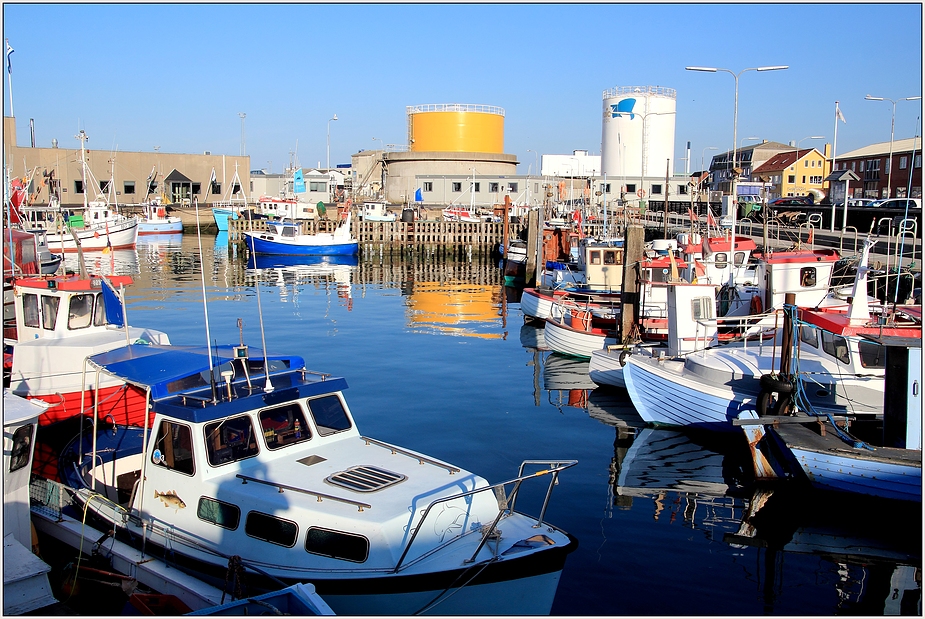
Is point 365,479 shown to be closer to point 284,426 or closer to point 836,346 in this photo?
point 284,426

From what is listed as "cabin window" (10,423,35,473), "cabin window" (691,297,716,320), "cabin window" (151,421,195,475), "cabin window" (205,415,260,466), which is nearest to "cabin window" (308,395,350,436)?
"cabin window" (205,415,260,466)

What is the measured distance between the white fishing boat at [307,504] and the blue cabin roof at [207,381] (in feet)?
0.07

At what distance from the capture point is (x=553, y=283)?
37.7m

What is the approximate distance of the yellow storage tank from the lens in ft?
262

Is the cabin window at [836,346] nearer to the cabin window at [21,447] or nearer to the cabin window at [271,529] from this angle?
the cabin window at [271,529]

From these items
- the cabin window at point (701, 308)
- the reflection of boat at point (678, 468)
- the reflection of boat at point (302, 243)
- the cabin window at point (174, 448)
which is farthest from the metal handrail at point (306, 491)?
the reflection of boat at point (302, 243)

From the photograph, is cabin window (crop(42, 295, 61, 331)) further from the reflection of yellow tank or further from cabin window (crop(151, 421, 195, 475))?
the reflection of yellow tank

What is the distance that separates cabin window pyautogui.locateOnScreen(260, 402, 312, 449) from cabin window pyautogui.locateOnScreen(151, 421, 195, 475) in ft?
3.19

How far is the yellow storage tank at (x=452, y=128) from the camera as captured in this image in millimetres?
79875

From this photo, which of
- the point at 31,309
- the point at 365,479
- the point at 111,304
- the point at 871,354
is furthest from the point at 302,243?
the point at 365,479

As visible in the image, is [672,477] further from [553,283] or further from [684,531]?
[553,283]

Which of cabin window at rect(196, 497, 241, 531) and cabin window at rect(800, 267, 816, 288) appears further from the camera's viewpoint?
cabin window at rect(800, 267, 816, 288)

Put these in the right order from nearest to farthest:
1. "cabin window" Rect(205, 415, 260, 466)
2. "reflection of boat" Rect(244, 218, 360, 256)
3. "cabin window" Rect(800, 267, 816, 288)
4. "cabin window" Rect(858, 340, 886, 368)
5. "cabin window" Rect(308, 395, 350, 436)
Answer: "cabin window" Rect(205, 415, 260, 466) < "cabin window" Rect(308, 395, 350, 436) < "cabin window" Rect(858, 340, 886, 368) < "cabin window" Rect(800, 267, 816, 288) < "reflection of boat" Rect(244, 218, 360, 256)

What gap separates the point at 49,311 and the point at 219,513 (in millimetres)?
9896
